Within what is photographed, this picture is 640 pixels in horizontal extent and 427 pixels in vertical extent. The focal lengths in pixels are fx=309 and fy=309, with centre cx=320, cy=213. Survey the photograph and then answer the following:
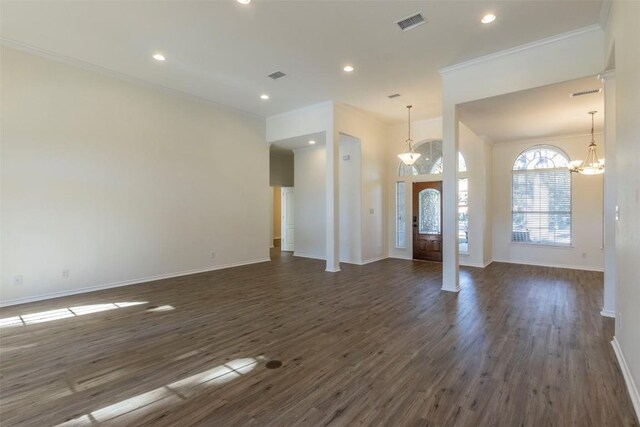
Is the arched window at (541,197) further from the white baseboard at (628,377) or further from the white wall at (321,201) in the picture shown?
the white baseboard at (628,377)

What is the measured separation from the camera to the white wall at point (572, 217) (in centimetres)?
695

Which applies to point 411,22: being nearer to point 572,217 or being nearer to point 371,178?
point 371,178

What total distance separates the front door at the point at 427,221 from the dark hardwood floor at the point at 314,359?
9.92 ft

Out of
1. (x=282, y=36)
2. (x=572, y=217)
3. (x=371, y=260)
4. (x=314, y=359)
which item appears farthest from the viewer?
(x=371, y=260)

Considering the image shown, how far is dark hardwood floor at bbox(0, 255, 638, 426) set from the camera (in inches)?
82.3

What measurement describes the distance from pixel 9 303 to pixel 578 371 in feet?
22.6

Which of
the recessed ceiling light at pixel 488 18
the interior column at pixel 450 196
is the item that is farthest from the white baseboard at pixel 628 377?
the recessed ceiling light at pixel 488 18

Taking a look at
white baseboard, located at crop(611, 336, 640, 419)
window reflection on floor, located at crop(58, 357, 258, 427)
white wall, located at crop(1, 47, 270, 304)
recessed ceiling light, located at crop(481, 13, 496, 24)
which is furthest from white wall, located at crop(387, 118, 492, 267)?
window reflection on floor, located at crop(58, 357, 258, 427)

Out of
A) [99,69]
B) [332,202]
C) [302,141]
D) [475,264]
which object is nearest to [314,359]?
[332,202]

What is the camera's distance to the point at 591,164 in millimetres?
6246

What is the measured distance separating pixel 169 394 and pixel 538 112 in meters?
6.67

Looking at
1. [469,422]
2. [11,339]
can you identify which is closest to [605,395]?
[469,422]

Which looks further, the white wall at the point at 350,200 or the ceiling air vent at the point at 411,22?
the white wall at the point at 350,200

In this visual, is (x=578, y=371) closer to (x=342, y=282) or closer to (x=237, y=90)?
(x=342, y=282)
